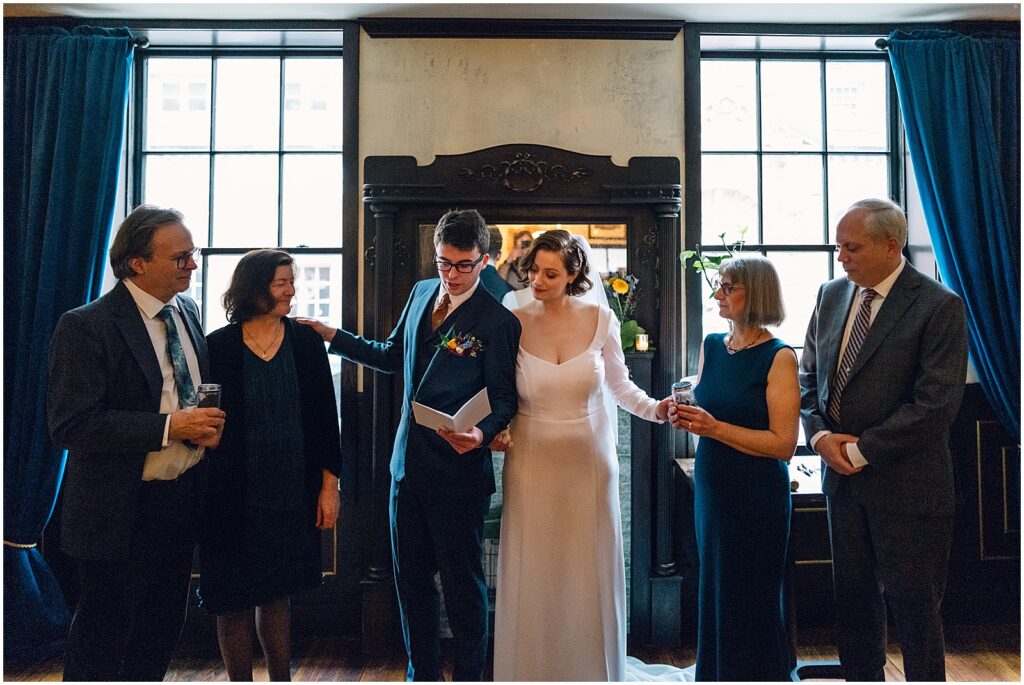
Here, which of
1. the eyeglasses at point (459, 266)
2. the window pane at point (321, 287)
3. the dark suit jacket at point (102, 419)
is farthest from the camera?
the window pane at point (321, 287)

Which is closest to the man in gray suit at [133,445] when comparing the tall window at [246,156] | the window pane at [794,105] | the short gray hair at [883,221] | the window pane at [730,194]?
the tall window at [246,156]

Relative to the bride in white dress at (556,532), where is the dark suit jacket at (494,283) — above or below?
above

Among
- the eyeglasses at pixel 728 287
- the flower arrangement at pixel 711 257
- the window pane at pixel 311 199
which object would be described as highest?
the window pane at pixel 311 199

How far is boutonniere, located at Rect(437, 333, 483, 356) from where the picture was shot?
222cm

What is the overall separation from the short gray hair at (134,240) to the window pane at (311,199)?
4.89 feet

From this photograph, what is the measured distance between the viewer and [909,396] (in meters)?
2.18

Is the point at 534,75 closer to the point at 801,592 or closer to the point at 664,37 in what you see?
the point at 664,37

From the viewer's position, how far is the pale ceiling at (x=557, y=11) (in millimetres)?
3150

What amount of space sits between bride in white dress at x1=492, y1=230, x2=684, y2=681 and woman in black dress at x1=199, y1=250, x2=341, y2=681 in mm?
668

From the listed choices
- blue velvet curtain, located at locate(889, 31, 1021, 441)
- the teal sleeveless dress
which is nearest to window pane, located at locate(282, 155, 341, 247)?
the teal sleeveless dress

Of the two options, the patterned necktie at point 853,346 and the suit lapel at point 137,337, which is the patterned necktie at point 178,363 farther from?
the patterned necktie at point 853,346

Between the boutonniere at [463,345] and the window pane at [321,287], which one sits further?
the window pane at [321,287]

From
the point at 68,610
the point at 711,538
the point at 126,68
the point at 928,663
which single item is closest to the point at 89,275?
the point at 126,68

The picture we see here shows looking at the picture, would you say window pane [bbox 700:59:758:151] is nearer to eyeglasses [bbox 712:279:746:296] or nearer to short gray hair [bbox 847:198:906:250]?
short gray hair [bbox 847:198:906:250]
